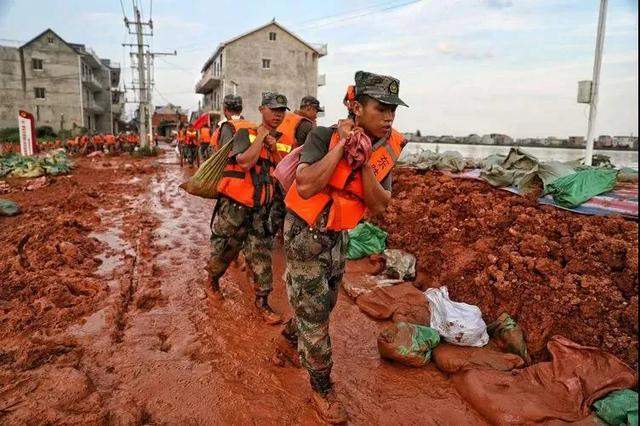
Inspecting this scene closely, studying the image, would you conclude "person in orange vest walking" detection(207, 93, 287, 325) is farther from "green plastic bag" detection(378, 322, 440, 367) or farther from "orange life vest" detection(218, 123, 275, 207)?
"green plastic bag" detection(378, 322, 440, 367)

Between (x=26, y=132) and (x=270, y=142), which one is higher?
(x=26, y=132)

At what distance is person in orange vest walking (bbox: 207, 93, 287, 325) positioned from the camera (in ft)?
12.1

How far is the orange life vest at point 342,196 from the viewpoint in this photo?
7.70ft

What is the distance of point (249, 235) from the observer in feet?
13.0

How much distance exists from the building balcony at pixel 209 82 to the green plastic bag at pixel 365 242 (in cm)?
3171

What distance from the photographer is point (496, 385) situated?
2941mm

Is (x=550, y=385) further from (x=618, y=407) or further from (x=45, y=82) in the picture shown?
(x=45, y=82)

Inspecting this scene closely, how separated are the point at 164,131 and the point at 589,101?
59.2 meters

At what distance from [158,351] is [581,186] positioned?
468 centimetres

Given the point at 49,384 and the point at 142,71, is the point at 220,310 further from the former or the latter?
the point at 142,71

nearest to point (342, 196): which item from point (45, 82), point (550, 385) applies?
point (550, 385)

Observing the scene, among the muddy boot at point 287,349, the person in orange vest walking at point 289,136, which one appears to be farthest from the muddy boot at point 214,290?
the muddy boot at point 287,349

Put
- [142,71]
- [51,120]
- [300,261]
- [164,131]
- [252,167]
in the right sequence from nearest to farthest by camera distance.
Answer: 1. [300,261]
2. [252,167]
3. [142,71]
4. [51,120]
5. [164,131]

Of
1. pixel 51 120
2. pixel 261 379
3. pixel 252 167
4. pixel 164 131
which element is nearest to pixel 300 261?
pixel 261 379
